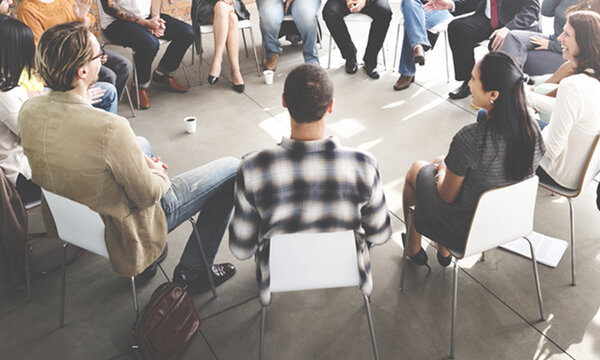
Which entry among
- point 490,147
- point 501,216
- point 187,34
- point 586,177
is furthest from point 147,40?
point 586,177

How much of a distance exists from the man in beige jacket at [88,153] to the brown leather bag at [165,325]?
0.19 meters

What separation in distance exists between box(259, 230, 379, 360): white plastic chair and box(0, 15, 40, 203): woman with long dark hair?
4.54 feet

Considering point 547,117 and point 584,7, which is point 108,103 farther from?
point 584,7

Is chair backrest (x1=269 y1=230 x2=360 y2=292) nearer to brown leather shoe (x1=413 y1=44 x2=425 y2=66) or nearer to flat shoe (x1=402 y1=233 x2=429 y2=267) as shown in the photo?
flat shoe (x1=402 y1=233 x2=429 y2=267)

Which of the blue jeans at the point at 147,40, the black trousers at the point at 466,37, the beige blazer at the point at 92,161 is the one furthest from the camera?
the black trousers at the point at 466,37

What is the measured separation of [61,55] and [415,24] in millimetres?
3107

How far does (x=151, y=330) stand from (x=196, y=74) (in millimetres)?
3088

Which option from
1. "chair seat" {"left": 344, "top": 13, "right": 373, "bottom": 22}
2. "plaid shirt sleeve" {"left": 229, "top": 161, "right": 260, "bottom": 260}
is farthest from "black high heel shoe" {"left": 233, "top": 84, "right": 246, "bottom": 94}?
"plaid shirt sleeve" {"left": 229, "top": 161, "right": 260, "bottom": 260}

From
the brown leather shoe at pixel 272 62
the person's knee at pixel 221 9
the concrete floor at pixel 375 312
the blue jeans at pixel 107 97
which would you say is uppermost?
the person's knee at pixel 221 9

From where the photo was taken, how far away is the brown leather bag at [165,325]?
206 centimetres

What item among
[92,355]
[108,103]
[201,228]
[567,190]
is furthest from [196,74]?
[567,190]

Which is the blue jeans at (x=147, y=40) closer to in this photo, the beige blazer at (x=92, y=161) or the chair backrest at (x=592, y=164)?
the beige blazer at (x=92, y=161)

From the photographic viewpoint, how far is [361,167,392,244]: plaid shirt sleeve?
5.72ft

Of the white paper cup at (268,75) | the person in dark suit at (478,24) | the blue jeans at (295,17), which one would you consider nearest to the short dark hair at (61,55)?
the white paper cup at (268,75)
